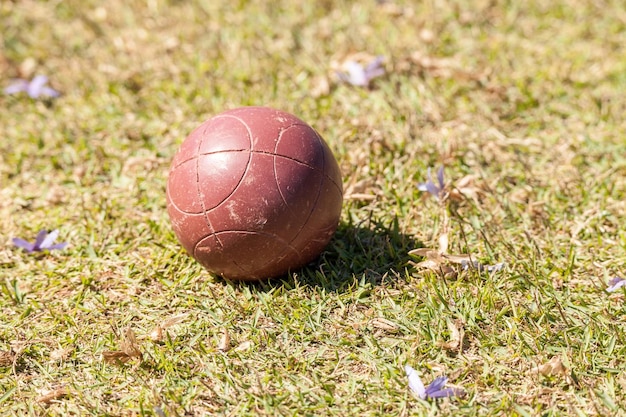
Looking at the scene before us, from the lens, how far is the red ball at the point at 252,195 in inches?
156

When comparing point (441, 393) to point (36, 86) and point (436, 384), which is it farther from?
point (36, 86)

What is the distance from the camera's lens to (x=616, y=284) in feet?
13.8

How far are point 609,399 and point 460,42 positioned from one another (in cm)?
388

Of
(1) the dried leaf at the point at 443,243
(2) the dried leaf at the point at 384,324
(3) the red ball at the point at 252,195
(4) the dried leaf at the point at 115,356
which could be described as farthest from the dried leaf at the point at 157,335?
(1) the dried leaf at the point at 443,243

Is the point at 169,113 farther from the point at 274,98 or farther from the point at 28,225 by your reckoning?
the point at 28,225

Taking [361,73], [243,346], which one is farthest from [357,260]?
[361,73]

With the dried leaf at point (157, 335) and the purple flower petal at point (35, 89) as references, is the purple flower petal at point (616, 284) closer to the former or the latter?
the dried leaf at point (157, 335)

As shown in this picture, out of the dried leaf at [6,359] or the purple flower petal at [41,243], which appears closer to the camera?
the dried leaf at [6,359]

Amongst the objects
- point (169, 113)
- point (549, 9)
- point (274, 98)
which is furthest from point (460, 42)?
point (169, 113)

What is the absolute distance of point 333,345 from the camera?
13.0ft

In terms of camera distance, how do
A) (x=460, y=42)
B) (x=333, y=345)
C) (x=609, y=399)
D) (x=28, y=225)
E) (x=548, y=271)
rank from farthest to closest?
(x=460, y=42) < (x=28, y=225) < (x=548, y=271) < (x=333, y=345) < (x=609, y=399)

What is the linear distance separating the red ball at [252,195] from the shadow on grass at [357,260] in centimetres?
15

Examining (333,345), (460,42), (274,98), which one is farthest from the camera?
(460,42)

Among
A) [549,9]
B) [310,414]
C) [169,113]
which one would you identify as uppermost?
[549,9]
